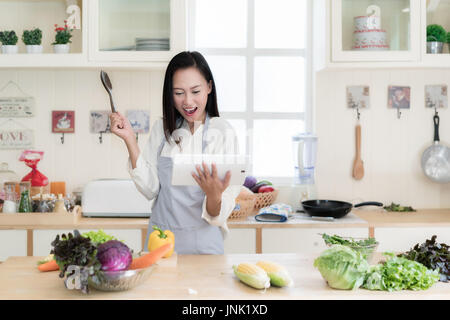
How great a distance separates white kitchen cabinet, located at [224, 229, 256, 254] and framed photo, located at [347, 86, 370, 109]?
1.14 m

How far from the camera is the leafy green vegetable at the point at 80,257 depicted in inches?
58.0

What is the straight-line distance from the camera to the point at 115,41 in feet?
10.2

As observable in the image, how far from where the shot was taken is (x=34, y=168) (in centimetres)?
331

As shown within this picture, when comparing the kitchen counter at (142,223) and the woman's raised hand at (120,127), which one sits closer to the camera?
the woman's raised hand at (120,127)

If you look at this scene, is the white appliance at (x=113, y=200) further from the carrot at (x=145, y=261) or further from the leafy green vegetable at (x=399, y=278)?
the leafy green vegetable at (x=399, y=278)

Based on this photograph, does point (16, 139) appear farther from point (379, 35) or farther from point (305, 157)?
point (379, 35)

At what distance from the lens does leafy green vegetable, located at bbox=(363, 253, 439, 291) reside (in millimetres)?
1587

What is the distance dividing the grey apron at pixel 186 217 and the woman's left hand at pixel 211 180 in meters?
0.30

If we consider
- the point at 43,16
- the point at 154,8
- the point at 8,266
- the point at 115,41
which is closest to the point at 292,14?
the point at 154,8

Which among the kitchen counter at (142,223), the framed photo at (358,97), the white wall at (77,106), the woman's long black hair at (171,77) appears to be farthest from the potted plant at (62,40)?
the framed photo at (358,97)
